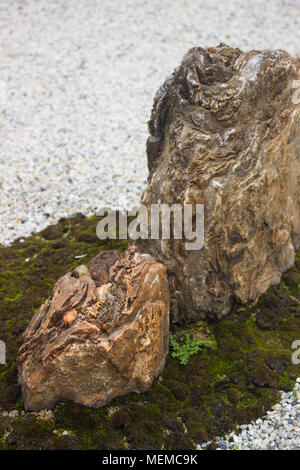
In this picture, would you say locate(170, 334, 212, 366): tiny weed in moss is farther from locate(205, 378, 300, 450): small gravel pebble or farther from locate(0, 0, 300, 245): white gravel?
locate(0, 0, 300, 245): white gravel

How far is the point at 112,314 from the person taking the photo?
6449 mm

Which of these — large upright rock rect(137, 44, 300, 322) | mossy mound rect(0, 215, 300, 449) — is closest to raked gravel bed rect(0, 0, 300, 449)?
mossy mound rect(0, 215, 300, 449)

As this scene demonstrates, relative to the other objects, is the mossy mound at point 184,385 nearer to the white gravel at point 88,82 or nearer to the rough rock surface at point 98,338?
the rough rock surface at point 98,338

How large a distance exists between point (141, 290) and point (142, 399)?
1.62 meters

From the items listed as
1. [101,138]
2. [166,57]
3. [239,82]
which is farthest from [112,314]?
[166,57]

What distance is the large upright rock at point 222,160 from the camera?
728 cm

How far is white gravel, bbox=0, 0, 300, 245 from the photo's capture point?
42.0 feet

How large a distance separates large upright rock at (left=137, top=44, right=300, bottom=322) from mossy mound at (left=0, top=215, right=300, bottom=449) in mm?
657

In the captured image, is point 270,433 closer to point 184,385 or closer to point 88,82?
point 184,385

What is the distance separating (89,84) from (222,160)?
11728 millimetres

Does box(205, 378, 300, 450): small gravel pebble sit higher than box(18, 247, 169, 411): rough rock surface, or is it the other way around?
box(18, 247, 169, 411): rough rock surface

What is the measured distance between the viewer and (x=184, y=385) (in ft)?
22.7

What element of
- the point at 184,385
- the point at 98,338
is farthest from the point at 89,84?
the point at 184,385
